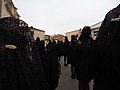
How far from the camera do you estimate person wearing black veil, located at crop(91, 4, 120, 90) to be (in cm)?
190

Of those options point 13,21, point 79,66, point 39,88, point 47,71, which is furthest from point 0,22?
point 79,66

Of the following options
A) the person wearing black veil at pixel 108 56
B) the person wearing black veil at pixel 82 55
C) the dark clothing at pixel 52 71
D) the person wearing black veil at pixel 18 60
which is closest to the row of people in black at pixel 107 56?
the person wearing black veil at pixel 108 56

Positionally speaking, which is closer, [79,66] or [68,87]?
[79,66]

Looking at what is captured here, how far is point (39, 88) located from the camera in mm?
2510

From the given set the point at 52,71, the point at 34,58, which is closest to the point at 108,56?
the point at 34,58

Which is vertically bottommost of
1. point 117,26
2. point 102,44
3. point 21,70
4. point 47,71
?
point 47,71

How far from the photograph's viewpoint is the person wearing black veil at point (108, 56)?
1902 millimetres

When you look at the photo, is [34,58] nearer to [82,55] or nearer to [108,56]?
[108,56]

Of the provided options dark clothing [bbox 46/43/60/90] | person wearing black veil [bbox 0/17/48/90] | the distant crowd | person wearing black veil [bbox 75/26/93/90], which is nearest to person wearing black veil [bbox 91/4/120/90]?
the distant crowd

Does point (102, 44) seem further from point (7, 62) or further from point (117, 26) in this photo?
point (7, 62)

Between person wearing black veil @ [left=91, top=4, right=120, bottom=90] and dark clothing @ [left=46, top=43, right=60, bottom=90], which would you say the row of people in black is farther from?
dark clothing @ [left=46, top=43, right=60, bottom=90]

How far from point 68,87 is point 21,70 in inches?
252

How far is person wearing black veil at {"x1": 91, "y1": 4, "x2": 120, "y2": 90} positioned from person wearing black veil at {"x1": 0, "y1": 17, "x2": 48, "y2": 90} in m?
0.65

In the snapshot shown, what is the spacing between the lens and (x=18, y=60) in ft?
7.91
